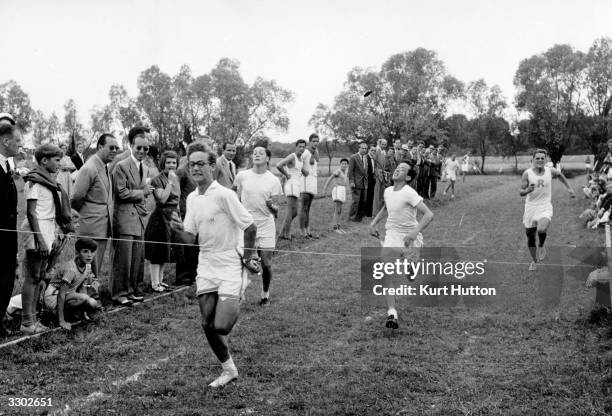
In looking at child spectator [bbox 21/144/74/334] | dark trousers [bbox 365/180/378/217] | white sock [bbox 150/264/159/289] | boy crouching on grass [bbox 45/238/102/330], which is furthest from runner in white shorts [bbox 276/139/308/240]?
child spectator [bbox 21/144/74/334]

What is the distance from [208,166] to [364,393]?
2363mm

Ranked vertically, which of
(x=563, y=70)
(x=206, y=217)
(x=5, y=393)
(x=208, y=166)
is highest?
(x=563, y=70)

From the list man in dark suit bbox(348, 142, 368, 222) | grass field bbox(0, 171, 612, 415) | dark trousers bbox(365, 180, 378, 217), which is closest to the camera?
grass field bbox(0, 171, 612, 415)

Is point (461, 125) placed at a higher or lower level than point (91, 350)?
higher

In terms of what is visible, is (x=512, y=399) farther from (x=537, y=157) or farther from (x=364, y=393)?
(x=537, y=157)

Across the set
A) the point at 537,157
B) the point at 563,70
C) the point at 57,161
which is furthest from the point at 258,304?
the point at 563,70

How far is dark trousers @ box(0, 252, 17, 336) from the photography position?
6355mm

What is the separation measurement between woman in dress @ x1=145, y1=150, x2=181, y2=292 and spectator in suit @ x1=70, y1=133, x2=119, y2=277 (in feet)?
Answer: 2.91

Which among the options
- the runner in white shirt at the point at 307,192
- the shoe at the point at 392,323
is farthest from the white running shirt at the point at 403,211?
the runner in white shirt at the point at 307,192

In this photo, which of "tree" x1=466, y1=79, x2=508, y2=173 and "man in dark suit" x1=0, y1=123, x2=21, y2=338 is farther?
"tree" x1=466, y1=79, x2=508, y2=173

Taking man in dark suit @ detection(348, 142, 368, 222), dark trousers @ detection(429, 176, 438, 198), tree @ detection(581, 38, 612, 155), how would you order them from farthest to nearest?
tree @ detection(581, 38, 612, 155)
dark trousers @ detection(429, 176, 438, 198)
man in dark suit @ detection(348, 142, 368, 222)

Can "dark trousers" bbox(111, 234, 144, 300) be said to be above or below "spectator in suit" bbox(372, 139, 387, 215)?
below

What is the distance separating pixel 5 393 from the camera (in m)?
Result: 4.96

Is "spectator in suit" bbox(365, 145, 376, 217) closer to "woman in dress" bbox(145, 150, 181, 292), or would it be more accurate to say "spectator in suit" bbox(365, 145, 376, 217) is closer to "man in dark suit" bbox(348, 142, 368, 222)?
"man in dark suit" bbox(348, 142, 368, 222)
